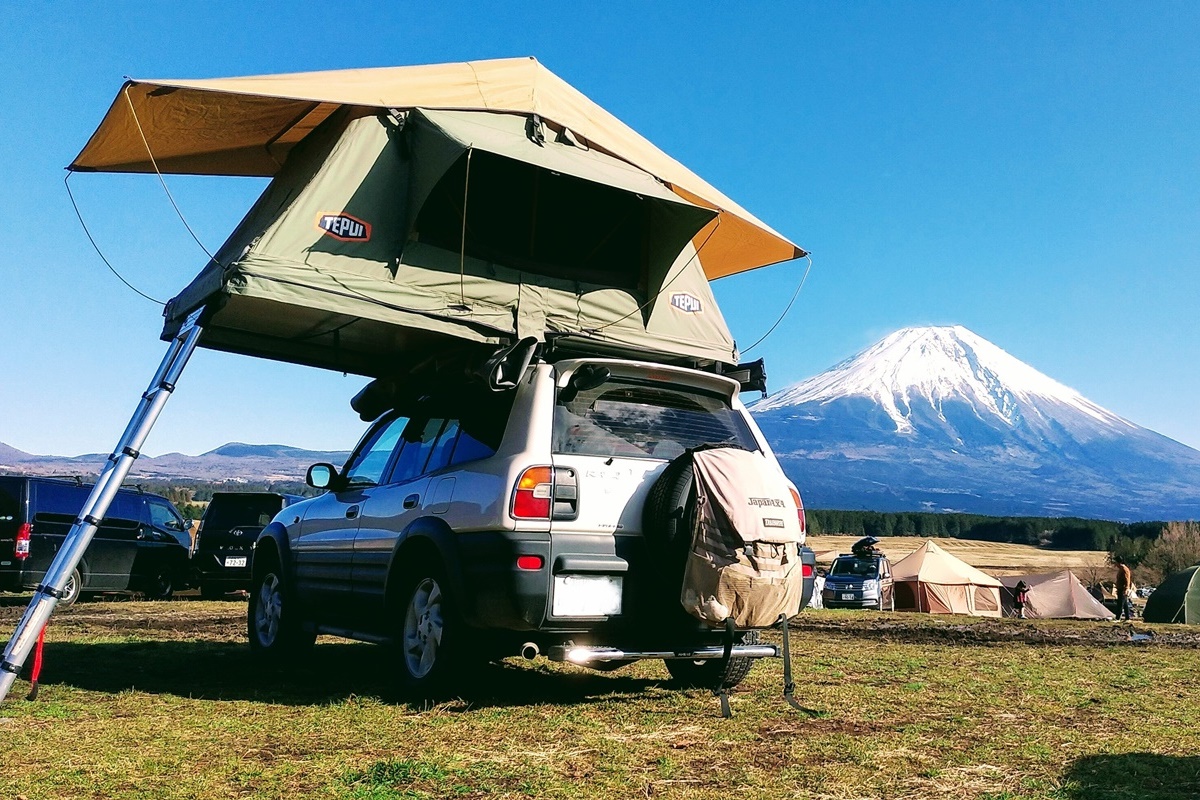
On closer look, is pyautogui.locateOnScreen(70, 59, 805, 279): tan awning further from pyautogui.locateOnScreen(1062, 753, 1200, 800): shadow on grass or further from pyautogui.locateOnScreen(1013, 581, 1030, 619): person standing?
pyautogui.locateOnScreen(1013, 581, 1030, 619): person standing

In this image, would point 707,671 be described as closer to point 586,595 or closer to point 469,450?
point 586,595

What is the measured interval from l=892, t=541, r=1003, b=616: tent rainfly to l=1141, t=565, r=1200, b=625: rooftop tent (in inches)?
358

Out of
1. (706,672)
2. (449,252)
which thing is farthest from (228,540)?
(706,672)

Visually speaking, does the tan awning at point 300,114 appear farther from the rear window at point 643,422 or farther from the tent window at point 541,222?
the rear window at point 643,422

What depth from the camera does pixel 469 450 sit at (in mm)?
5891

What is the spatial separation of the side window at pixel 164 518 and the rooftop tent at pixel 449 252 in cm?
1062

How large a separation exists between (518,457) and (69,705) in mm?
2967

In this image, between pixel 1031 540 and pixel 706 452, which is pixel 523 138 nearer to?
pixel 706 452

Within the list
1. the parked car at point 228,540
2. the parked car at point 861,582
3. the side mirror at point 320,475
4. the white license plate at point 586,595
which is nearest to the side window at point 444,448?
the white license plate at point 586,595

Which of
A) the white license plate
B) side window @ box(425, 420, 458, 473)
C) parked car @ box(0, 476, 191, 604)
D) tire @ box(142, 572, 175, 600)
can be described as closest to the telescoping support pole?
side window @ box(425, 420, 458, 473)

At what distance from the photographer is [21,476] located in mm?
14008

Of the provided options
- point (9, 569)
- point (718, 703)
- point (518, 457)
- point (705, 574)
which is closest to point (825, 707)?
point (718, 703)

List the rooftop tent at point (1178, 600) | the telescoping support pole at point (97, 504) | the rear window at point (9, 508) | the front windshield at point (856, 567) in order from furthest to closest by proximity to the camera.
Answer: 1. the front windshield at point (856, 567)
2. the rooftop tent at point (1178, 600)
3. the rear window at point (9, 508)
4. the telescoping support pole at point (97, 504)

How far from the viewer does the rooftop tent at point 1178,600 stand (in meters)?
22.8
